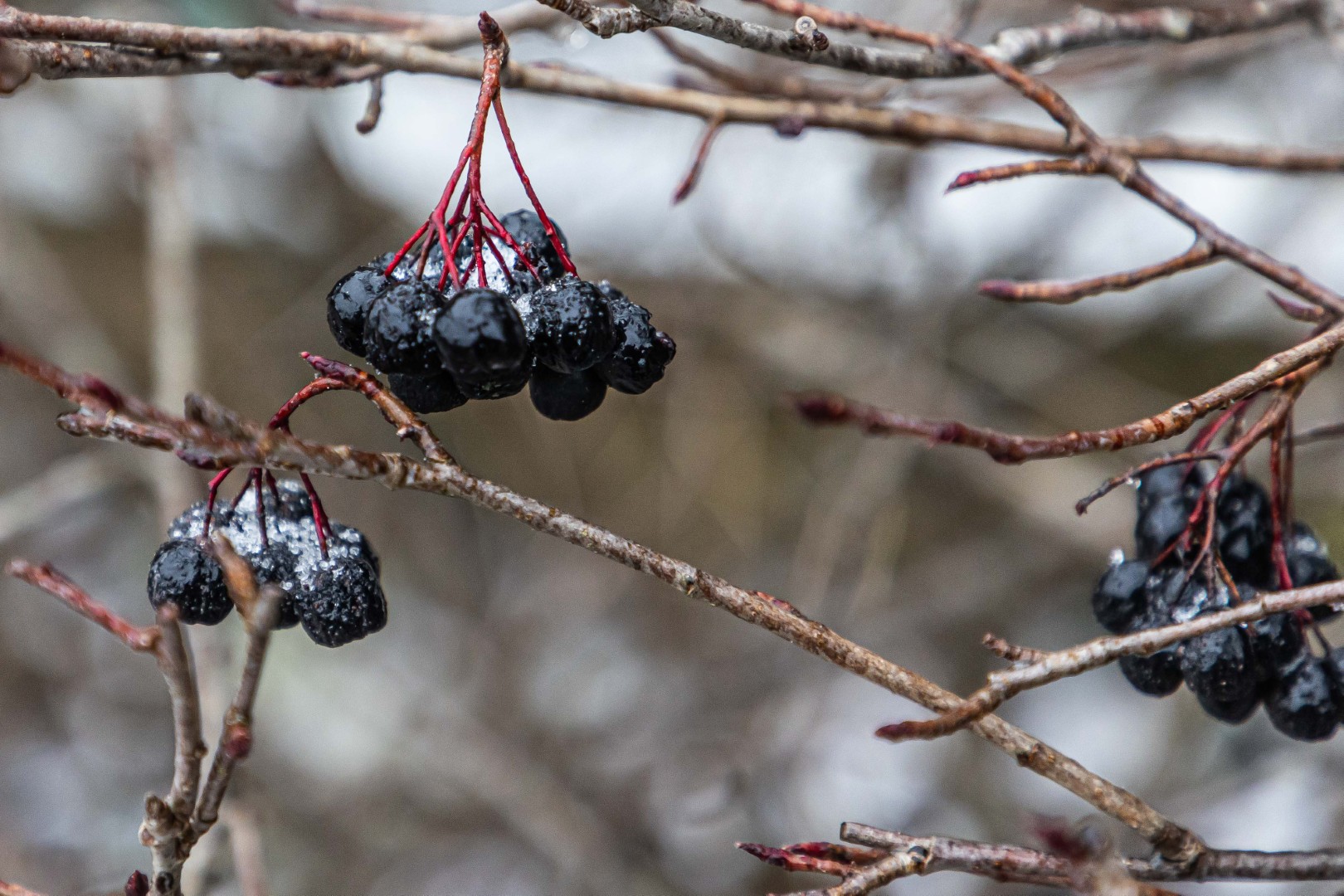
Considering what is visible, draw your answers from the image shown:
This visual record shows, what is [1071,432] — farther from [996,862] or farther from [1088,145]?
[1088,145]

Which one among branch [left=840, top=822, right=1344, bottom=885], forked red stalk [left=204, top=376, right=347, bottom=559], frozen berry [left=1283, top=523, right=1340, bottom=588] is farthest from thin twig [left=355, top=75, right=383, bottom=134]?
frozen berry [left=1283, top=523, right=1340, bottom=588]

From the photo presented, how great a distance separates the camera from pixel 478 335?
90 cm

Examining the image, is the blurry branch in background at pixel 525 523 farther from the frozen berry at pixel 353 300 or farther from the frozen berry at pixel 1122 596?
the frozen berry at pixel 1122 596

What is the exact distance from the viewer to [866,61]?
1308 millimetres

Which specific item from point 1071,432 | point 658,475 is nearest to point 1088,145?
point 1071,432

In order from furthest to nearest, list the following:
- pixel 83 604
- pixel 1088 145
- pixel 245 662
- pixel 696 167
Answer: pixel 696 167 → pixel 1088 145 → pixel 83 604 → pixel 245 662

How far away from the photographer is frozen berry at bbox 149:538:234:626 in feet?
3.50

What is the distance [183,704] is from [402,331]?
0.36 m

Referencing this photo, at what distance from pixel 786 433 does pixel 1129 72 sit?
181 centimetres

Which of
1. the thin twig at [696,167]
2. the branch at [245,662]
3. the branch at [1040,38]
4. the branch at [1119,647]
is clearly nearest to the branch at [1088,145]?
the branch at [1040,38]

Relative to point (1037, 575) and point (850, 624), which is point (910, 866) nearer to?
point (850, 624)

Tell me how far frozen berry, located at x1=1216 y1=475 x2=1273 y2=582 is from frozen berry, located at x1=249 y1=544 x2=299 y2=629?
3.49 ft

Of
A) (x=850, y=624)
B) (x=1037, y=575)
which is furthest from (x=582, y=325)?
(x=1037, y=575)

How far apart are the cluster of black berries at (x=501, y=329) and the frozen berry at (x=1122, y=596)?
2.03 ft
